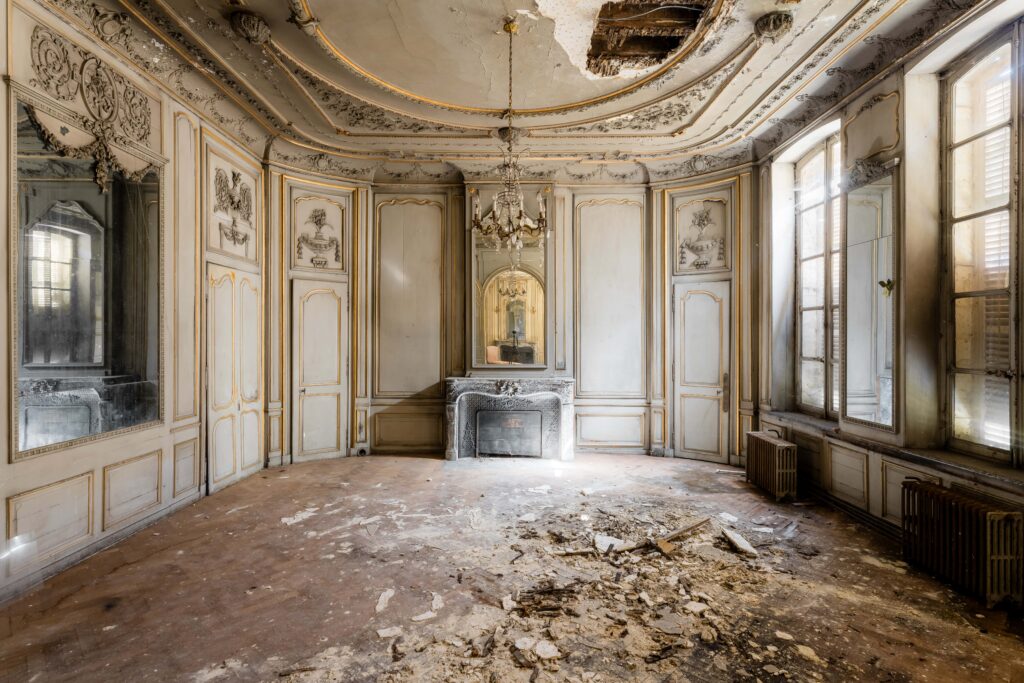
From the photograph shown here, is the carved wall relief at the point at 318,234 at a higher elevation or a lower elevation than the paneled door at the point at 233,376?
higher

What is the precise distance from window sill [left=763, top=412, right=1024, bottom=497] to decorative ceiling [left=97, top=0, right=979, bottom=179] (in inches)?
105

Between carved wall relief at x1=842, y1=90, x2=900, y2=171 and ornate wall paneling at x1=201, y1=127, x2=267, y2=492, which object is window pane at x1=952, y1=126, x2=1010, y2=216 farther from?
ornate wall paneling at x1=201, y1=127, x2=267, y2=492

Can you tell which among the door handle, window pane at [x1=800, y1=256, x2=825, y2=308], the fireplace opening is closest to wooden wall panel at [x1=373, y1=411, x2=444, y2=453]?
the fireplace opening

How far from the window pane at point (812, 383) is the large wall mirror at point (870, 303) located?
0.74m

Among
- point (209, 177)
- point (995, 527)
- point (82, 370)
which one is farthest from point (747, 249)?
point (82, 370)

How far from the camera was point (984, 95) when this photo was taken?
3078mm

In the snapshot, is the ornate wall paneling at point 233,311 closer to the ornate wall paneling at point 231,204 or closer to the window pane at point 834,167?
the ornate wall paneling at point 231,204

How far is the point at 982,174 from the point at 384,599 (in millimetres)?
4362

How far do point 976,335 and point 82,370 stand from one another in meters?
5.62

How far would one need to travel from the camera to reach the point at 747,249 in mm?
5309

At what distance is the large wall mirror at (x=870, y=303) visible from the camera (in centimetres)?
352

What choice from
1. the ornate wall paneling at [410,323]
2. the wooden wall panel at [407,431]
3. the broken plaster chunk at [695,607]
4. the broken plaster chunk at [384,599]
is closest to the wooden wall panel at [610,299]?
the ornate wall paneling at [410,323]

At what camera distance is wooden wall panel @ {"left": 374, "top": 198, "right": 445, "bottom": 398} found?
19.6 ft

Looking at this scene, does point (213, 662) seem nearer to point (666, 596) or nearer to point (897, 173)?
point (666, 596)
